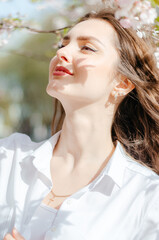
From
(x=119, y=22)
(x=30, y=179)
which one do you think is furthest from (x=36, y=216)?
(x=119, y=22)

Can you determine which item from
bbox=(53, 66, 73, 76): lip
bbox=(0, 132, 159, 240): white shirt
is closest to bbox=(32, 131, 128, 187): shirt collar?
bbox=(0, 132, 159, 240): white shirt

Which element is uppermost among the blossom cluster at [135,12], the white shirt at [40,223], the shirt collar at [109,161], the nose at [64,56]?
the blossom cluster at [135,12]

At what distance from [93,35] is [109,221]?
0.95 metres

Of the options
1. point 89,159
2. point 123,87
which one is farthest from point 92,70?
point 89,159

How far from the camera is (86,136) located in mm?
1846

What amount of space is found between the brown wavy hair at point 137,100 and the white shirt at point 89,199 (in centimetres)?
24

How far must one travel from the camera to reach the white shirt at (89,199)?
158 cm

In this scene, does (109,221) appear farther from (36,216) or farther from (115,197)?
(36,216)

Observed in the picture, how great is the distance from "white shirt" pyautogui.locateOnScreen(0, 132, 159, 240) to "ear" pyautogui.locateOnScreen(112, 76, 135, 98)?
11.9 inches

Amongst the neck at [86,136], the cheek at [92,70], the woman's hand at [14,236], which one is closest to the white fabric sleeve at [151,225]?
the neck at [86,136]

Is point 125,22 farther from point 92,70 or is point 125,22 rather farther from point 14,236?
→ point 14,236

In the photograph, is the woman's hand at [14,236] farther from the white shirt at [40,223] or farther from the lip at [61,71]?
the lip at [61,71]

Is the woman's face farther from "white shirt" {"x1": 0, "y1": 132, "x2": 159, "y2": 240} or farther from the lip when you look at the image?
"white shirt" {"x1": 0, "y1": 132, "x2": 159, "y2": 240}

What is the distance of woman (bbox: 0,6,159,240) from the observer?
63.2 inches
